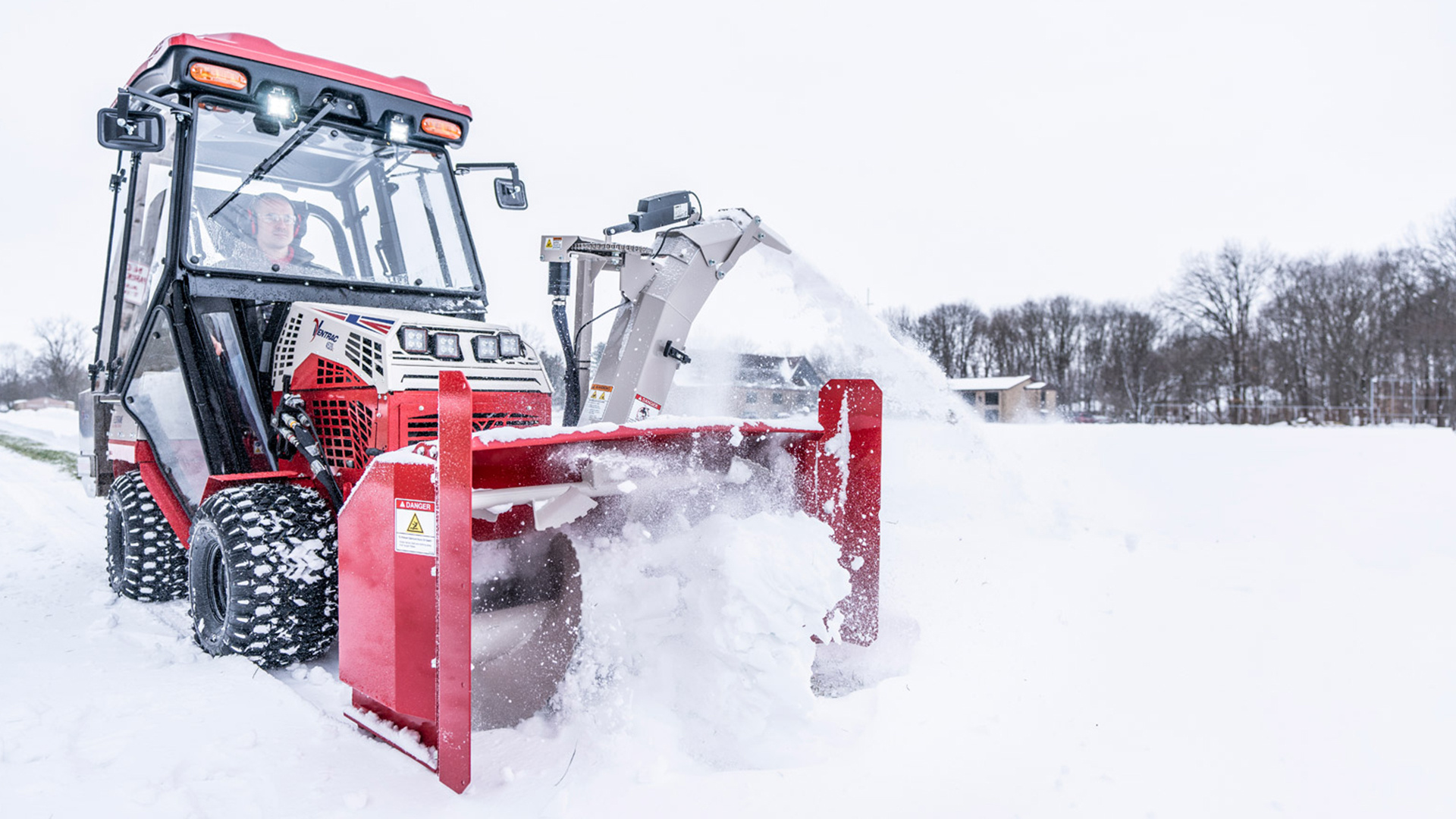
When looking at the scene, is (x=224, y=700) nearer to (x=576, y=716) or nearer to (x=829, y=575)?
(x=576, y=716)

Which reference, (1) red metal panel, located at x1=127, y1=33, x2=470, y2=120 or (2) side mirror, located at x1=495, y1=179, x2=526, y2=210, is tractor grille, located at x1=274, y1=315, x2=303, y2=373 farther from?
(2) side mirror, located at x1=495, y1=179, x2=526, y2=210

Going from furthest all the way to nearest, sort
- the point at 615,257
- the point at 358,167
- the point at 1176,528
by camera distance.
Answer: the point at 1176,528, the point at 615,257, the point at 358,167

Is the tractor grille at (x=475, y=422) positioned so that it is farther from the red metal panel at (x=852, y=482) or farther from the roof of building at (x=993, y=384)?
the roof of building at (x=993, y=384)

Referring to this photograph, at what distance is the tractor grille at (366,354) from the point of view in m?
3.06

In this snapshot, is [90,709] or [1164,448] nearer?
[90,709]

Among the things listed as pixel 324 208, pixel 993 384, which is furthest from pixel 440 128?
pixel 993 384

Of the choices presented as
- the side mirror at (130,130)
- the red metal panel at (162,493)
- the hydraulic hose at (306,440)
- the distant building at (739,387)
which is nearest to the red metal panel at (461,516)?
the hydraulic hose at (306,440)

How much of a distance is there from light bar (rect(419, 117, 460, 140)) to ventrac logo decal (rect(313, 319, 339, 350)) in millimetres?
1236

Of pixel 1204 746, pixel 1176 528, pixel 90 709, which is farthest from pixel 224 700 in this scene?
pixel 1176 528

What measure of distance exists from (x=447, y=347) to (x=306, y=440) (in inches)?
26.3

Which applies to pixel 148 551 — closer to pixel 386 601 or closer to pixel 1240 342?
pixel 386 601

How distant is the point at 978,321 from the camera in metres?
50.5

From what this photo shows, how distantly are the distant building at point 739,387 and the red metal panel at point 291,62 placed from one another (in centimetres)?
305

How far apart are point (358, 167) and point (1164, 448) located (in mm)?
12897
